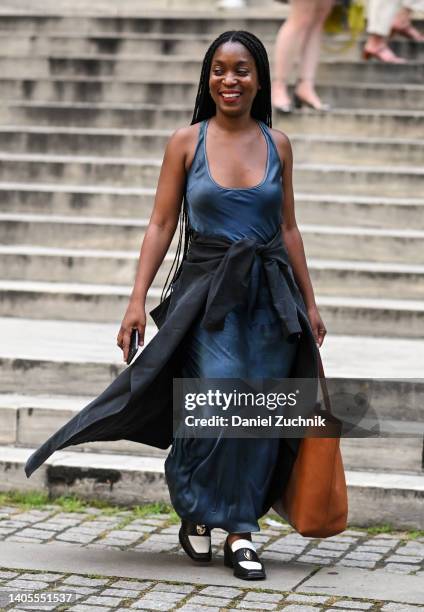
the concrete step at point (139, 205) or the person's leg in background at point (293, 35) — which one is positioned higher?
the person's leg in background at point (293, 35)

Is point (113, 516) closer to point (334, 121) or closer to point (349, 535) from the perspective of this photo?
point (349, 535)

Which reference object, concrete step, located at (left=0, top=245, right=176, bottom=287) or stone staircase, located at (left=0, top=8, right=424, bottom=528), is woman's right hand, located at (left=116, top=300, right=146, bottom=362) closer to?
stone staircase, located at (left=0, top=8, right=424, bottom=528)

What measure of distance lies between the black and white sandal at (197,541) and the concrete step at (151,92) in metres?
6.13

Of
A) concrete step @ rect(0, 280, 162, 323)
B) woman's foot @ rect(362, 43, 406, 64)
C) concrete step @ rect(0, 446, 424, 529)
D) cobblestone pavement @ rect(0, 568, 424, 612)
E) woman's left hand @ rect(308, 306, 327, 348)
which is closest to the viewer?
cobblestone pavement @ rect(0, 568, 424, 612)

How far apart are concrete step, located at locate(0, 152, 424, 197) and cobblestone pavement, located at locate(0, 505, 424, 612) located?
4.09 m

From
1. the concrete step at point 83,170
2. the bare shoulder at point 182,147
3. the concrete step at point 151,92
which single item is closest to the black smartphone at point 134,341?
the bare shoulder at point 182,147

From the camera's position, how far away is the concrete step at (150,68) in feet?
37.1

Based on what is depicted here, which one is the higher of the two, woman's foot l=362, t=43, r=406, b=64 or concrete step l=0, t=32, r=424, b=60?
concrete step l=0, t=32, r=424, b=60

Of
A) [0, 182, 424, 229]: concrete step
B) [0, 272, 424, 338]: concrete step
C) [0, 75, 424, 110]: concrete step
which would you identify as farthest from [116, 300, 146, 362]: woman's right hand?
[0, 75, 424, 110]: concrete step

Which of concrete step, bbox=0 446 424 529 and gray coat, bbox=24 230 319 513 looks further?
concrete step, bbox=0 446 424 529

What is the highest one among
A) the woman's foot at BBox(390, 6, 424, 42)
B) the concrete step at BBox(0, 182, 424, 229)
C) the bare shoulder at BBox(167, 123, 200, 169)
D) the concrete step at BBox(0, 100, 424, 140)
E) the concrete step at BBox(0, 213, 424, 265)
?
the woman's foot at BBox(390, 6, 424, 42)

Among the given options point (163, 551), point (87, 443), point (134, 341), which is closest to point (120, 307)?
point (87, 443)

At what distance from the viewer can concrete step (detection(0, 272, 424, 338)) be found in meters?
8.06

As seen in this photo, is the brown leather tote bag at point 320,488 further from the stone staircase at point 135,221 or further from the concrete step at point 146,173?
the concrete step at point 146,173
